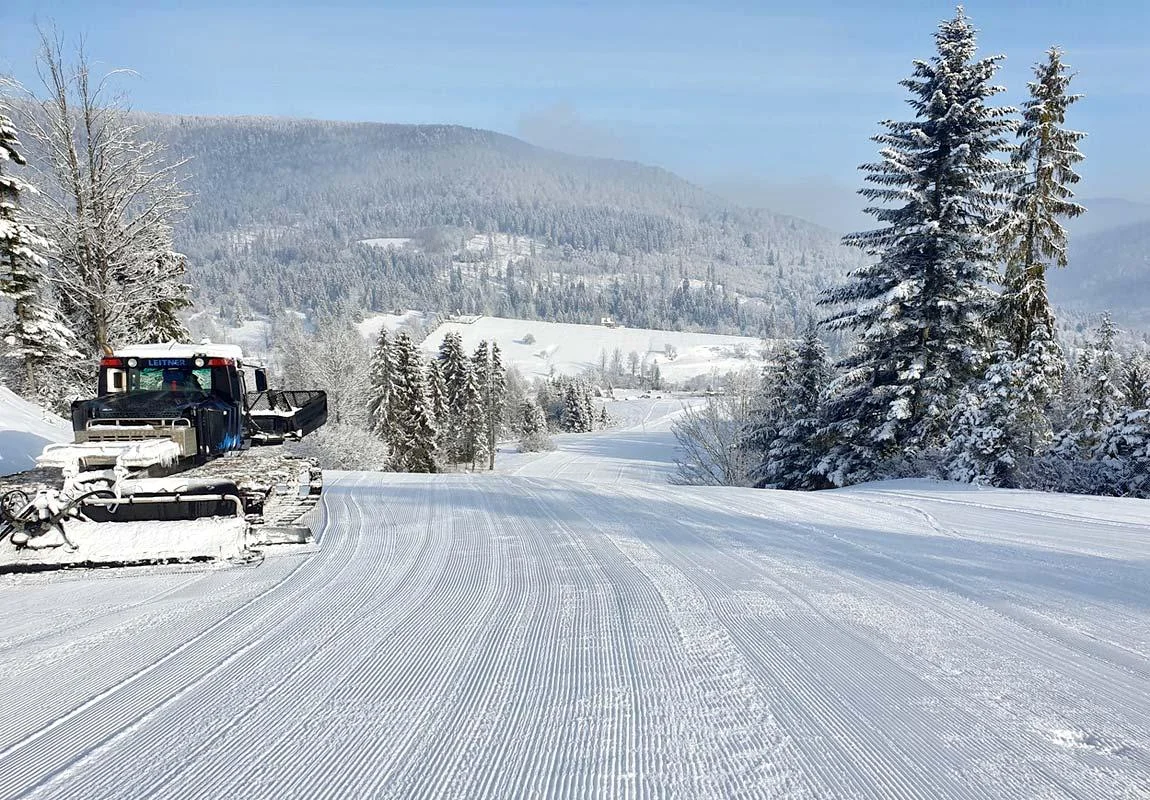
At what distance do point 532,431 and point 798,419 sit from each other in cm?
4882

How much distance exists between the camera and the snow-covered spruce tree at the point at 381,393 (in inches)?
1601

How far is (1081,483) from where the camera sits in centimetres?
1421

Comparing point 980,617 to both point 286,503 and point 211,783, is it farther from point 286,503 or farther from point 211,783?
point 286,503


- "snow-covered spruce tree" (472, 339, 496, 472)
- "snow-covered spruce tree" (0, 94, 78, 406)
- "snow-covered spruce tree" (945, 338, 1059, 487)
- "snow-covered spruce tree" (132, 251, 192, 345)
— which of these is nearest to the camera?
"snow-covered spruce tree" (945, 338, 1059, 487)

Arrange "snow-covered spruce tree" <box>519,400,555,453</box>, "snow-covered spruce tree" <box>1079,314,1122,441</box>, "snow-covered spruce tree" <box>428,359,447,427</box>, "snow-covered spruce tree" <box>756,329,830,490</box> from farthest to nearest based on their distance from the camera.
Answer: "snow-covered spruce tree" <box>519,400,555,453</box>, "snow-covered spruce tree" <box>428,359,447,427</box>, "snow-covered spruce tree" <box>756,329,830,490</box>, "snow-covered spruce tree" <box>1079,314,1122,441</box>

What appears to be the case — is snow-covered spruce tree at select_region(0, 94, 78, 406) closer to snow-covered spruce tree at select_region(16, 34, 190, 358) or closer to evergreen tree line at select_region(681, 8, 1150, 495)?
snow-covered spruce tree at select_region(16, 34, 190, 358)

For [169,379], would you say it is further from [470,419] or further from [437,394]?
[470,419]

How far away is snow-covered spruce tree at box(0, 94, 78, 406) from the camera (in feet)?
62.5

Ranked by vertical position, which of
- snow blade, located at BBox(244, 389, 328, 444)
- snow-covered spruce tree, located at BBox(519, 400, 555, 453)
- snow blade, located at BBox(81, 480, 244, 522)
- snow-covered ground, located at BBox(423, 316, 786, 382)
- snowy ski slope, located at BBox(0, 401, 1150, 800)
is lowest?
snow-covered spruce tree, located at BBox(519, 400, 555, 453)

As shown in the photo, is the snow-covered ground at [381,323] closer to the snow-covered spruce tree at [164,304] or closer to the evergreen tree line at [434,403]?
the evergreen tree line at [434,403]

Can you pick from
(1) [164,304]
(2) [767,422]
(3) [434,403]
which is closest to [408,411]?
(3) [434,403]

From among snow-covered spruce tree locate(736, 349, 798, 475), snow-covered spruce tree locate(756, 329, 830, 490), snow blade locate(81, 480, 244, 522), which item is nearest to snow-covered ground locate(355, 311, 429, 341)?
snow-covered spruce tree locate(736, 349, 798, 475)

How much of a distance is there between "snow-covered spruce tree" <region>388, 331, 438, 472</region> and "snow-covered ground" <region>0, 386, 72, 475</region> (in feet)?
82.2

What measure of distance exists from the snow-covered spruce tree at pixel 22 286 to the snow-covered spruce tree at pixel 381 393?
19349mm
